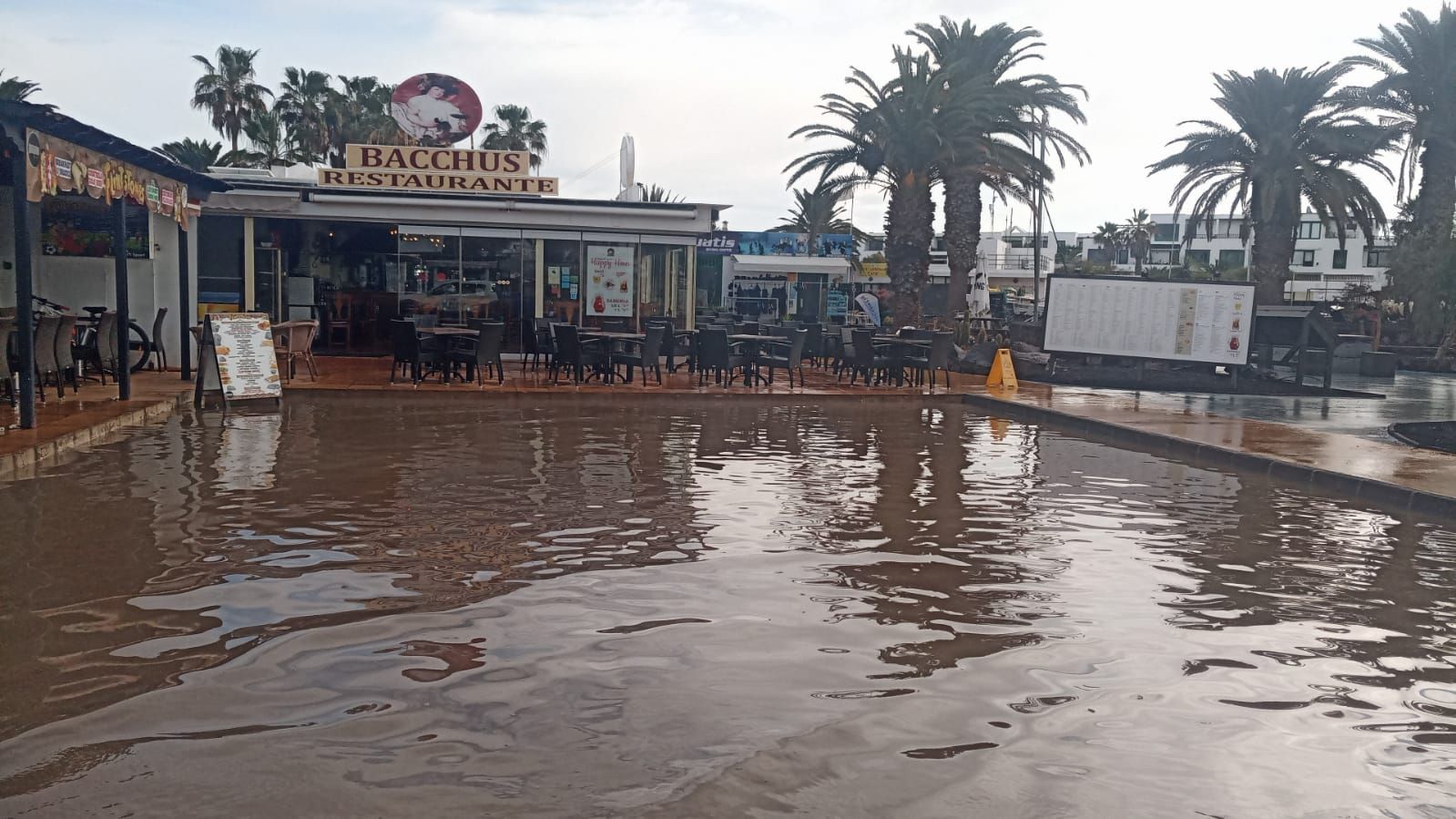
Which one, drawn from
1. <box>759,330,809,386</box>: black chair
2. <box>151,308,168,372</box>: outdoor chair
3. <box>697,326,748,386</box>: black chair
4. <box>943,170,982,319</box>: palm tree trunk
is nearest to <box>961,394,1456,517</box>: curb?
<box>759,330,809,386</box>: black chair

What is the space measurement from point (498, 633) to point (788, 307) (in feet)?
142

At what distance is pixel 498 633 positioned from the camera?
5.50 meters

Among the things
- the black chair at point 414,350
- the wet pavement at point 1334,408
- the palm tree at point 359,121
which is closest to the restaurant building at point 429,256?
the black chair at point 414,350

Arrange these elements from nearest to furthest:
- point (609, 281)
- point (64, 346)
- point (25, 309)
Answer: point (25, 309) < point (64, 346) < point (609, 281)

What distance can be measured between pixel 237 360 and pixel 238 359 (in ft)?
0.05

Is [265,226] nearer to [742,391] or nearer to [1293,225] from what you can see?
[742,391]

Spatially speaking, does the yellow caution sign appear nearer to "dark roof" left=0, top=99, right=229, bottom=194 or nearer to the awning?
"dark roof" left=0, top=99, right=229, bottom=194

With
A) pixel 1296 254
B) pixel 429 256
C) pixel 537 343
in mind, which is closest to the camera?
pixel 537 343

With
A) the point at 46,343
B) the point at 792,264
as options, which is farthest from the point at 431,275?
the point at 792,264

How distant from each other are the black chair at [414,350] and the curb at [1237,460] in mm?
7737

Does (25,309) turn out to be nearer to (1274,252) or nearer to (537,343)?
(537,343)

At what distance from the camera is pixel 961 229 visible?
3056 cm

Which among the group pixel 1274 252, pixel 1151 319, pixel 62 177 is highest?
pixel 1274 252

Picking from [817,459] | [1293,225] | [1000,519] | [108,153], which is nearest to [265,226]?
[108,153]
